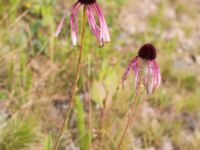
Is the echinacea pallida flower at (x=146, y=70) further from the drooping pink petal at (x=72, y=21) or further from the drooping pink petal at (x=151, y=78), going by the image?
the drooping pink petal at (x=72, y=21)

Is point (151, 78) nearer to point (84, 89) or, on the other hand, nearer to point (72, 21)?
point (72, 21)

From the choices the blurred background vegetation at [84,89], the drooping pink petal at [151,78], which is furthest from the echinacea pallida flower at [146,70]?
the blurred background vegetation at [84,89]

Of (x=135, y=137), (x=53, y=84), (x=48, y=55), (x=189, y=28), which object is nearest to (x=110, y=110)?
(x=135, y=137)

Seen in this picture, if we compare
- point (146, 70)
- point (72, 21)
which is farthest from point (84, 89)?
point (72, 21)

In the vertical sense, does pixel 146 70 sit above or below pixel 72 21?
below

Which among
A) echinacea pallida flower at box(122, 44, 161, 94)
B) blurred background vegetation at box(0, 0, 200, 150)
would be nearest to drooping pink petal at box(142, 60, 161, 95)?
echinacea pallida flower at box(122, 44, 161, 94)

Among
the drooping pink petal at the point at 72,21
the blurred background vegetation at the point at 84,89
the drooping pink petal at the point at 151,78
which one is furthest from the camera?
the blurred background vegetation at the point at 84,89
